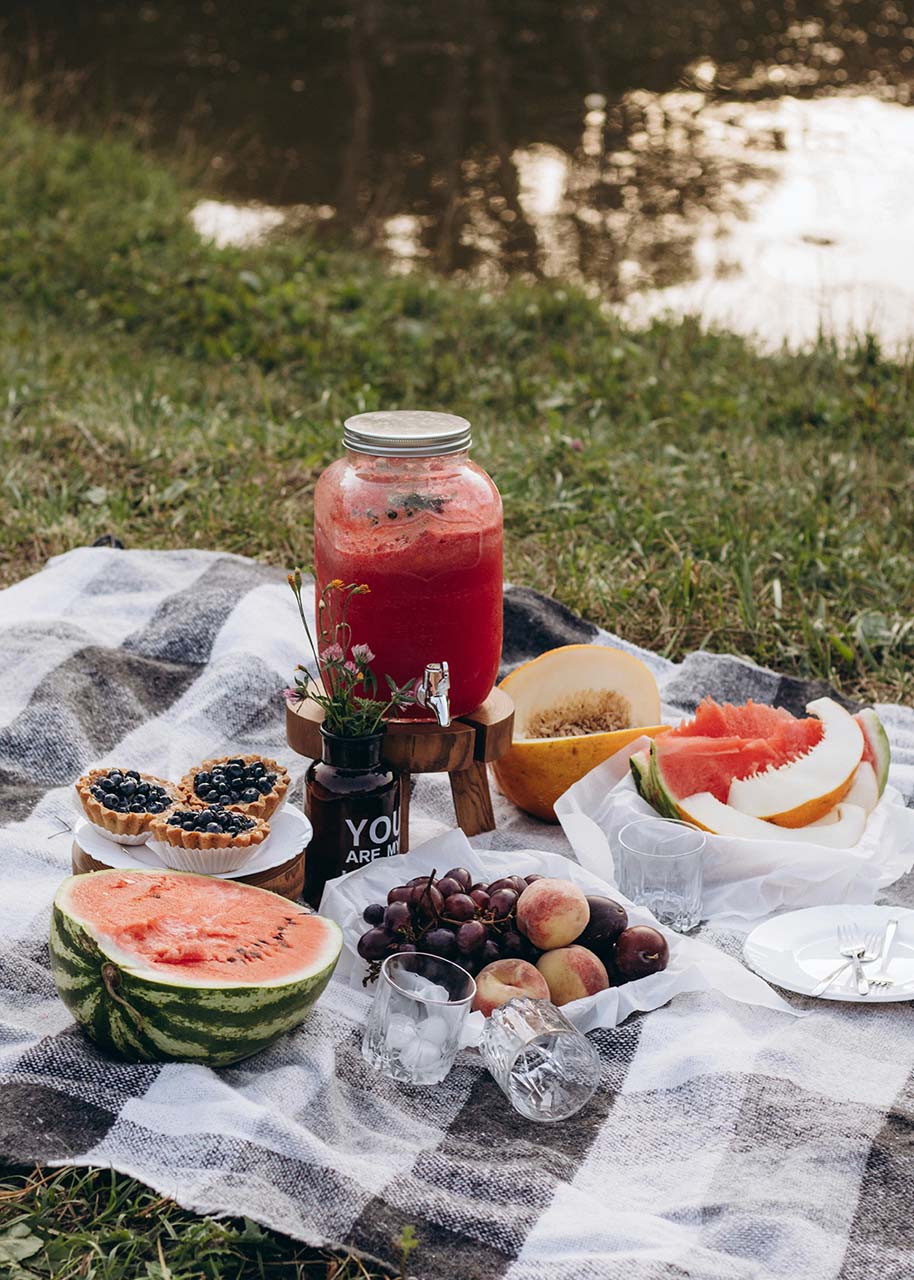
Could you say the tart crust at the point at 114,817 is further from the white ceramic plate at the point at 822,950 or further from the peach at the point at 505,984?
the white ceramic plate at the point at 822,950

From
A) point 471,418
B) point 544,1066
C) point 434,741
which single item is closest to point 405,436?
point 434,741

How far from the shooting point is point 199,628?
12.7ft

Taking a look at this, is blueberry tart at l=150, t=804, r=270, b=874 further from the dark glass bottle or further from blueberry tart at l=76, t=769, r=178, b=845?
the dark glass bottle

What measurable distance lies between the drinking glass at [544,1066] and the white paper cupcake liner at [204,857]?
58cm

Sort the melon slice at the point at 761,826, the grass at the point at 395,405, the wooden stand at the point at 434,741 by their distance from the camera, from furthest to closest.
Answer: the grass at the point at 395,405
the melon slice at the point at 761,826
the wooden stand at the point at 434,741

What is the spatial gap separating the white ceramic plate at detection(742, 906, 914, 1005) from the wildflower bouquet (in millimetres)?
824

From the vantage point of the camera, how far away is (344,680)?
105 inches

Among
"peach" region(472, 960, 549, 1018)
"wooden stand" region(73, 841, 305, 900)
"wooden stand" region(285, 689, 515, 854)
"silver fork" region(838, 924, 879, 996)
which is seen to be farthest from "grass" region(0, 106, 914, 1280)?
"silver fork" region(838, 924, 879, 996)

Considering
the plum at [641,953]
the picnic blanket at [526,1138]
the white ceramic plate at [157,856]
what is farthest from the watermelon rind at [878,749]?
the white ceramic plate at [157,856]

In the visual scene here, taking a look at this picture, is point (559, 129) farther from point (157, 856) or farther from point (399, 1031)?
point (399, 1031)

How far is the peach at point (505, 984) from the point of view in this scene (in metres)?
2.37

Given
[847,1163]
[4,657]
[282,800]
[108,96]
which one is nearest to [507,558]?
[4,657]

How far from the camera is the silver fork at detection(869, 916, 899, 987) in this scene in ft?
8.40

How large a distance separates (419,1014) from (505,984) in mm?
208
